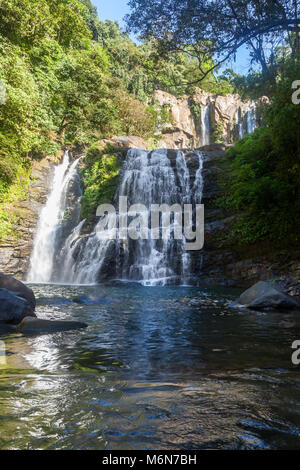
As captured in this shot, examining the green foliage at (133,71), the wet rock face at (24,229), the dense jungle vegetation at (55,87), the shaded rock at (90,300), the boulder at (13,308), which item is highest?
the green foliage at (133,71)

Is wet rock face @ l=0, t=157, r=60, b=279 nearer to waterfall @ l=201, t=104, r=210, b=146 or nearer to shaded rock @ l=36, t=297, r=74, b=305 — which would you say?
shaded rock @ l=36, t=297, r=74, b=305

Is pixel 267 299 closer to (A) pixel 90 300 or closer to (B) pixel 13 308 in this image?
(A) pixel 90 300

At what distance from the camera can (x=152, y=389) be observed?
8.00 feet

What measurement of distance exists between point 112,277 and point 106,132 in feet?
53.9

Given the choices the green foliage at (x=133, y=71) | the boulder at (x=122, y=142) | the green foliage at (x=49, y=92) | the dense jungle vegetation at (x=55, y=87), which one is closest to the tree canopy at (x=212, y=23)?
the dense jungle vegetation at (x=55, y=87)

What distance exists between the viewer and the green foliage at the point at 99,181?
1822 cm

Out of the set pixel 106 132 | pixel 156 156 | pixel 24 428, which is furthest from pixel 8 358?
pixel 106 132

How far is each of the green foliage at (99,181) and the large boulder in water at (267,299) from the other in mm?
12186

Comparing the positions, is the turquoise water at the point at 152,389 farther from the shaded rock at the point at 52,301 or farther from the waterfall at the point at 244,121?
the waterfall at the point at 244,121

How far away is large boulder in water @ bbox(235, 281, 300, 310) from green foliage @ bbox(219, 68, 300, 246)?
4.71 m

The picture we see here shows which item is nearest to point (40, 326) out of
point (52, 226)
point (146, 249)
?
point (146, 249)

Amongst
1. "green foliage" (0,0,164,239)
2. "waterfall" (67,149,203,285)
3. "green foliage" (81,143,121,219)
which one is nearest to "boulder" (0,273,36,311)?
"waterfall" (67,149,203,285)

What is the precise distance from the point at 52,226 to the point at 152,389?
17097mm
